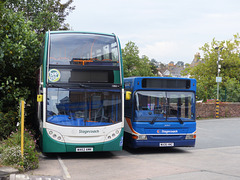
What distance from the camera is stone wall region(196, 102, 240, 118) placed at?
3412cm

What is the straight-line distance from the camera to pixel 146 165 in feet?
35.1

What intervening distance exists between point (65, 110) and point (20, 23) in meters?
6.46

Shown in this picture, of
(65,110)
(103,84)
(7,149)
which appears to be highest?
(103,84)

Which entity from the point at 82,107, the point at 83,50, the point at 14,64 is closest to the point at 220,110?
the point at 14,64

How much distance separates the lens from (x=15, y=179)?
8305mm

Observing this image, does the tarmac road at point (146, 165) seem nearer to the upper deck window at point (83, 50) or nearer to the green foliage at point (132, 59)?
the upper deck window at point (83, 50)

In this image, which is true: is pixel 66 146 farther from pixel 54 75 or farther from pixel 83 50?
Answer: pixel 83 50

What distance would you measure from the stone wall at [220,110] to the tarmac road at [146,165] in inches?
753

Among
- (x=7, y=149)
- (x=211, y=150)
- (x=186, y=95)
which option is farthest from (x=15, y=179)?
(x=211, y=150)

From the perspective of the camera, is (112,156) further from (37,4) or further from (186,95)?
(37,4)

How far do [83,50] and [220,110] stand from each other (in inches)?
1023

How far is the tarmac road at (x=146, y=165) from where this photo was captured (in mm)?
9016

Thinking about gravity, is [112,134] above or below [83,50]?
below

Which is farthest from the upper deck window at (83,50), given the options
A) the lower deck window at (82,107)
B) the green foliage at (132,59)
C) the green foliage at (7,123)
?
the green foliage at (132,59)
